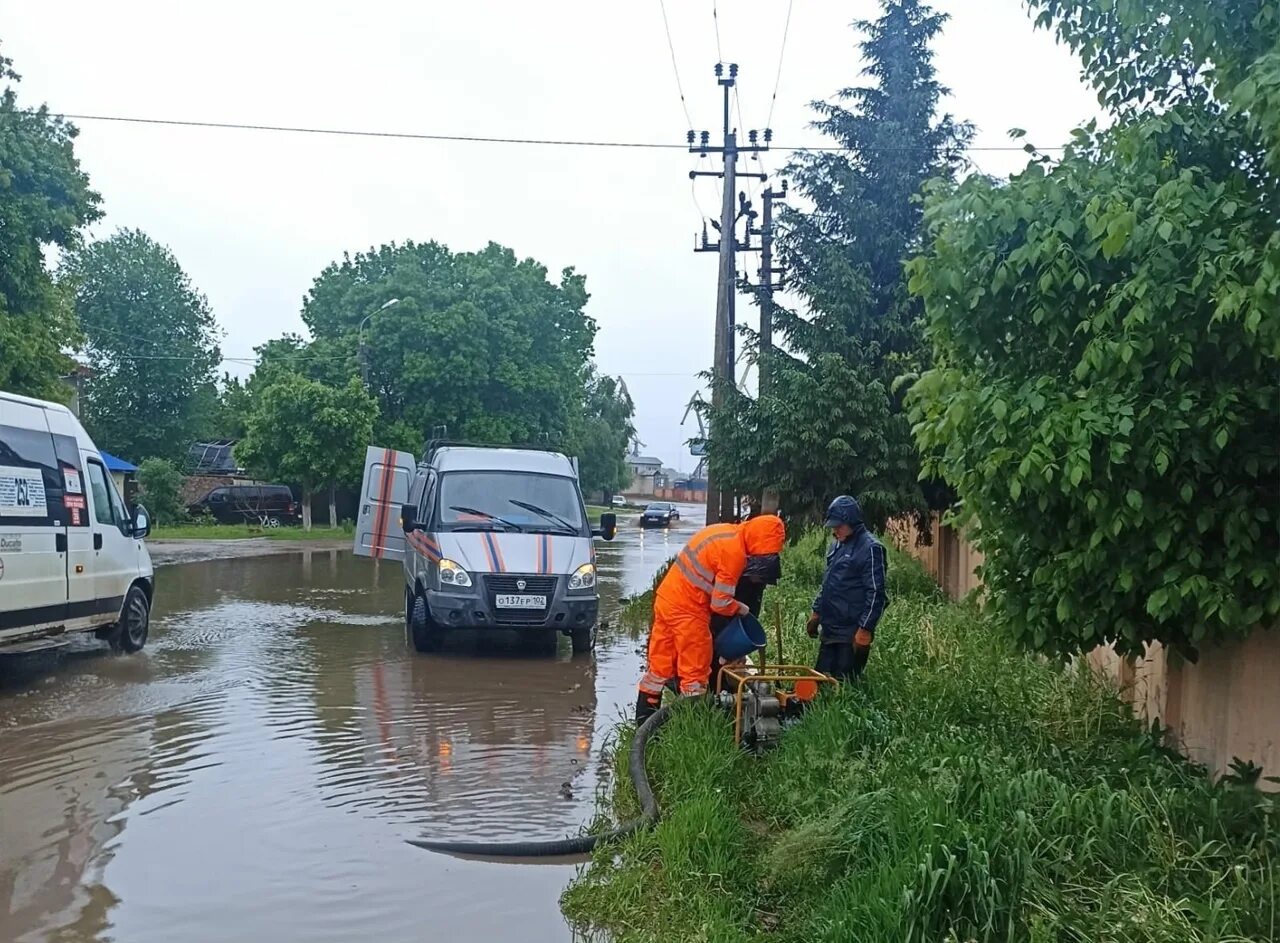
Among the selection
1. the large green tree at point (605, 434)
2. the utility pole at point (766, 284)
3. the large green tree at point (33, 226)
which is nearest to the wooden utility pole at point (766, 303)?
the utility pole at point (766, 284)

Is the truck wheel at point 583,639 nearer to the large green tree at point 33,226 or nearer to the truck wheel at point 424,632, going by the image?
the truck wheel at point 424,632

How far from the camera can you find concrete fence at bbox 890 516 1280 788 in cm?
513

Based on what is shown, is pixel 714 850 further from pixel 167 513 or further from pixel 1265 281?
pixel 167 513

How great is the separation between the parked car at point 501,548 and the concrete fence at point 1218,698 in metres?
5.85

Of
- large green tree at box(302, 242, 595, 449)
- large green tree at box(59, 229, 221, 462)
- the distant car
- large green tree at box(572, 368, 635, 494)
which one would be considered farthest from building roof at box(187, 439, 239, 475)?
large green tree at box(572, 368, 635, 494)

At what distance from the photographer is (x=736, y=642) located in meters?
7.44

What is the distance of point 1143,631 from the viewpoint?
5227 mm

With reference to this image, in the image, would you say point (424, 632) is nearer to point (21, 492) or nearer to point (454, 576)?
point (454, 576)

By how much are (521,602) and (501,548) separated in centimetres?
61

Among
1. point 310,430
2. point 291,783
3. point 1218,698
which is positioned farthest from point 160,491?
point 1218,698

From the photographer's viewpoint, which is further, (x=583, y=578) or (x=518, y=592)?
(x=583, y=578)

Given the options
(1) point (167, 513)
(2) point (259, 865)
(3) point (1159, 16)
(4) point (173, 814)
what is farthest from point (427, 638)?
(1) point (167, 513)

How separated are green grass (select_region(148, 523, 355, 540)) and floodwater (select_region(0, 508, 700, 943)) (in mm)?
23797

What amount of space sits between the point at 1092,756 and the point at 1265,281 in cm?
288
